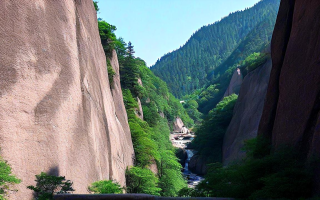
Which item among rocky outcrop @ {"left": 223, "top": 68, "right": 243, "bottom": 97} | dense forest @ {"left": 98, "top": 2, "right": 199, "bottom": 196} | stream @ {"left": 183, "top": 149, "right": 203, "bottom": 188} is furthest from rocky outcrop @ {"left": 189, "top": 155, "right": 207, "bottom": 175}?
rocky outcrop @ {"left": 223, "top": 68, "right": 243, "bottom": 97}

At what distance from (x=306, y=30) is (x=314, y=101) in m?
2.83

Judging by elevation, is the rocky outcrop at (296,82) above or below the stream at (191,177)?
above

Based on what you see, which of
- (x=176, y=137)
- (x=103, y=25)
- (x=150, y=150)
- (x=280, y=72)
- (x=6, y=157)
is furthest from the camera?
(x=176, y=137)

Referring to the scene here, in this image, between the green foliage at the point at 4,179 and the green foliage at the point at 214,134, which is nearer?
the green foliage at the point at 4,179

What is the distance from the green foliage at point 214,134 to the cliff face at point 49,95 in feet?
74.3

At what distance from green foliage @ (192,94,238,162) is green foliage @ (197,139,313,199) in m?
24.6

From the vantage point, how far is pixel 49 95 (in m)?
9.42

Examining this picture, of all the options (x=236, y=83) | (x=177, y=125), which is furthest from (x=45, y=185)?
(x=177, y=125)

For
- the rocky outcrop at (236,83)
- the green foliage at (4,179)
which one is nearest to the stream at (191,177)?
the green foliage at (4,179)

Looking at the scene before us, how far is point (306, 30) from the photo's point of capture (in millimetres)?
9273

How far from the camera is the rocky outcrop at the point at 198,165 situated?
3529 cm

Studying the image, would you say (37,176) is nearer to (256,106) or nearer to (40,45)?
(40,45)

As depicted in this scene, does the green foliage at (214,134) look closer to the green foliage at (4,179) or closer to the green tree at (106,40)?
the green tree at (106,40)

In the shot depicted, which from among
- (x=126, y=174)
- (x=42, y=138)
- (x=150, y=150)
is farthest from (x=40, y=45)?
(x=150, y=150)
